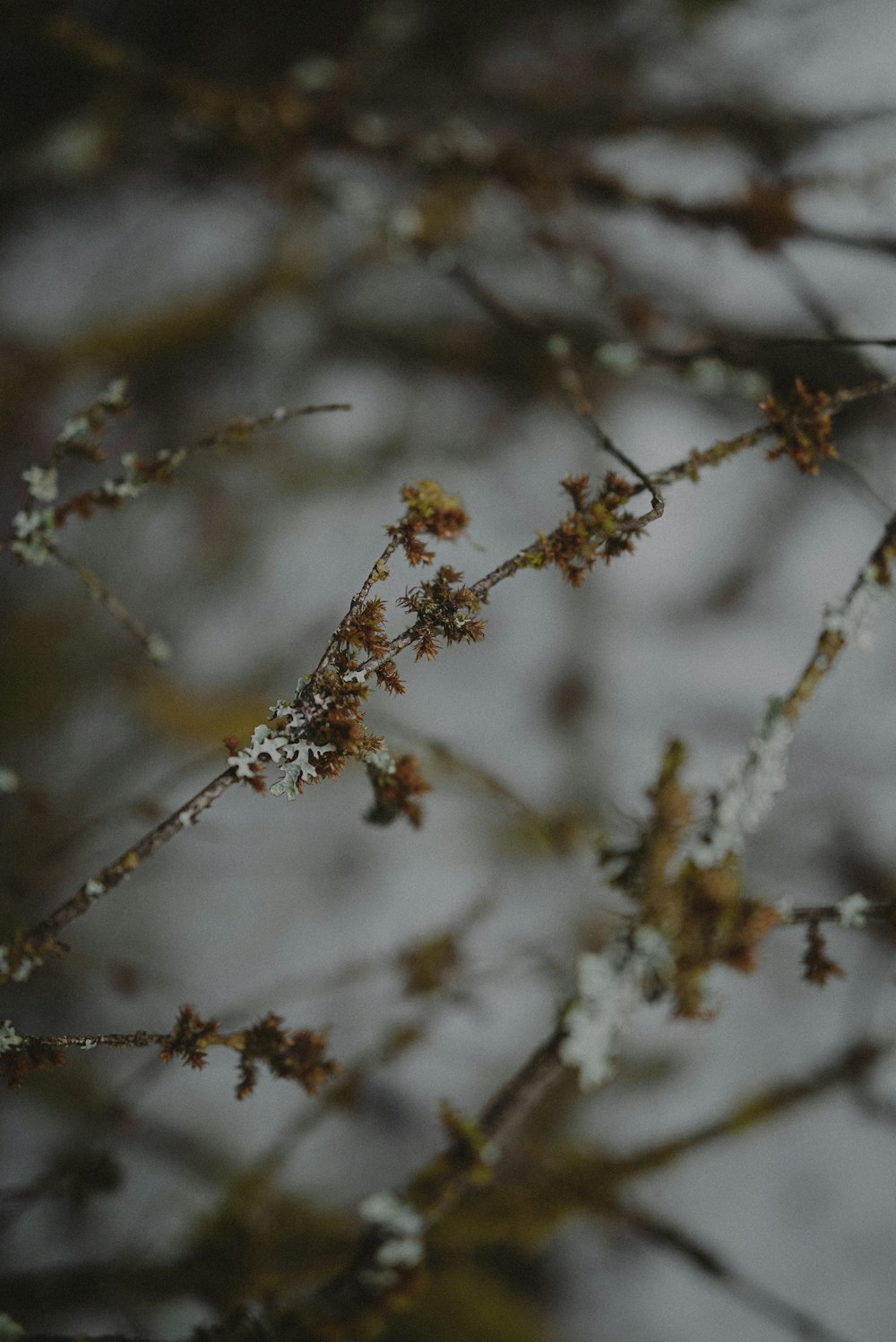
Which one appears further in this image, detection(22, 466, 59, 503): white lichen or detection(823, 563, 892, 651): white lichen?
detection(22, 466, 59, 503): white lichen

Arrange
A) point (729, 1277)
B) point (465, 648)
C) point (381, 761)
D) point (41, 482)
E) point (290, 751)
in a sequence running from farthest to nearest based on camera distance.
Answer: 1. point (465, 648)
2. point (729, 1277)
3. point (41, 482)
4. point (381, 761)
5. point (290, 751)

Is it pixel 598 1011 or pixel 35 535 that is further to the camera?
pixel 35 535

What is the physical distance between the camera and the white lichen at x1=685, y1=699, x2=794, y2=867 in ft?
2.77

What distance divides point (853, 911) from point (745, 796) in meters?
0.20

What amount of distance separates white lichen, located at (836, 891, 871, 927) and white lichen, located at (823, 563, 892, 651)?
30cm

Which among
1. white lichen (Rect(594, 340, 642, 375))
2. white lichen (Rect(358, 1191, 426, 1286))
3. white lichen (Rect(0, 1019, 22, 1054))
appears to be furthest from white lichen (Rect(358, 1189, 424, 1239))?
white lichen (Rect(594, 340, 642, 375))

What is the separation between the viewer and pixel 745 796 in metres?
0.85

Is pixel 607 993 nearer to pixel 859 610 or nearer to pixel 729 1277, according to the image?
pixel 859 610

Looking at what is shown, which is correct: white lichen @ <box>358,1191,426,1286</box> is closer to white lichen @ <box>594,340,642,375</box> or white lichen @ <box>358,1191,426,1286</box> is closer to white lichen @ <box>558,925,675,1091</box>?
white lichen @ <box>558,925,675,1091</box>

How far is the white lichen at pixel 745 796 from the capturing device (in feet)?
2.77

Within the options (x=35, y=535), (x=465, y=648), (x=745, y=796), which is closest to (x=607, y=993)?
(x=745, y=796)

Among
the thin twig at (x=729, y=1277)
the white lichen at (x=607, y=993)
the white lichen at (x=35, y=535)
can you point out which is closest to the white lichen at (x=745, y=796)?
the white lichen at (x=607, y=993)

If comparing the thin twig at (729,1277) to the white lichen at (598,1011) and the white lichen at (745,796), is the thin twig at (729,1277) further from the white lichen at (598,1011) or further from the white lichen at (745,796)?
the white lichen at (745,796)

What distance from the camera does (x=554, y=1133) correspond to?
161 cm
